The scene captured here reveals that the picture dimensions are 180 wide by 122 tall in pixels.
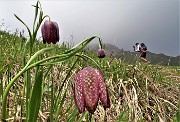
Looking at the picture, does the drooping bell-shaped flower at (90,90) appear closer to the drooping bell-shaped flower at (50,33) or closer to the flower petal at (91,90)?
the flower petal at (91,90)

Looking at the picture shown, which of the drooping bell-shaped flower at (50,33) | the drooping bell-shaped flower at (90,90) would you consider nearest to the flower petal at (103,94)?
the drooping bell-shaped flower at (90,90)

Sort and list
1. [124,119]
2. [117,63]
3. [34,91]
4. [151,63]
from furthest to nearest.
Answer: [151,63]
[117,63]
[124,119]
[34,91]

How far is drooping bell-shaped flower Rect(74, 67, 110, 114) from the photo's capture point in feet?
4.35

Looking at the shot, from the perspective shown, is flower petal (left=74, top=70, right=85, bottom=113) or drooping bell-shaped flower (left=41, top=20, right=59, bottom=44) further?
drooping bell-shaped flower (left=41, top=20, right=59, bottom=44)

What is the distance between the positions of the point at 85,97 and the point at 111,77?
2.16m

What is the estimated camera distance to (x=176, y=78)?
4.30m

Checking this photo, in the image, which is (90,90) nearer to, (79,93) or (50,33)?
(79,93)

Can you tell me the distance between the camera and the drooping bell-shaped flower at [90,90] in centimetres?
133

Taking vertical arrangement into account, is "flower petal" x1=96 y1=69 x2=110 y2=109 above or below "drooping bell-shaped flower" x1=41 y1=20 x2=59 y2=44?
below

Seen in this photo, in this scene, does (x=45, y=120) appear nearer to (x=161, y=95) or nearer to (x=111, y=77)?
(x=111, y=77)

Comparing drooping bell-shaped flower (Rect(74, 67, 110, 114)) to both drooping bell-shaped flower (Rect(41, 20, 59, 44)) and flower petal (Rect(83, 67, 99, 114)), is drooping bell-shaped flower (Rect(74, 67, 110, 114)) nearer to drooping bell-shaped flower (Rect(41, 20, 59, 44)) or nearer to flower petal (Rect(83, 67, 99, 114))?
flower petal (Rect(83, 67, 99, 114))

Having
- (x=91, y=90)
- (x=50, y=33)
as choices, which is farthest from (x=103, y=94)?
(x=50, y=33)

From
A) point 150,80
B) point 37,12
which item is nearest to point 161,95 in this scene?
point 150,80

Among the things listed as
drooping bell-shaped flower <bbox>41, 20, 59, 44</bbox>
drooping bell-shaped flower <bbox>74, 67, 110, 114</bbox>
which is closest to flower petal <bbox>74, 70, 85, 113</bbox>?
drooping bell-shaped flower <bbox>74, 67, 110, 114</bbox>
